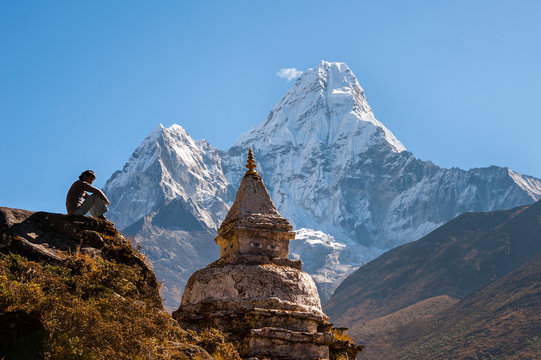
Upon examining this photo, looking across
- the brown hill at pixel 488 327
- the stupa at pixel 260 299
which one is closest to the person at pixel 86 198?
the stupa at pixel 260 299

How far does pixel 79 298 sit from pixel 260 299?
769cm

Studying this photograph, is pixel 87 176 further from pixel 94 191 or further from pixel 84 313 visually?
pixel 84 313

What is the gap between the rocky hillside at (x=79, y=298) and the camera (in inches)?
559

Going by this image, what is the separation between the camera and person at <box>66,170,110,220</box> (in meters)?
19.4

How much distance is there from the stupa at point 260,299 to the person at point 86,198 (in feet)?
16.0

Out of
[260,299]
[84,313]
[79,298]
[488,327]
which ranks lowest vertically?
[84,313]

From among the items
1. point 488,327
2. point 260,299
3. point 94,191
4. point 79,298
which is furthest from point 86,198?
point 488,327

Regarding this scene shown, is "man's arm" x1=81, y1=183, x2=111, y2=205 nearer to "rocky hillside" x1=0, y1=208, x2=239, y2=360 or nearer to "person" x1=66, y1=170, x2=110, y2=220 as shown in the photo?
"person" x1=66, y1=170, x2=110, y2=220

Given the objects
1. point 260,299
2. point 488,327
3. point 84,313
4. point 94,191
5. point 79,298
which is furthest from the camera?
point 488,327

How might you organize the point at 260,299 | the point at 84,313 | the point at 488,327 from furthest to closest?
the point at 488,327 → the point at 260,299 → the point at 84,313

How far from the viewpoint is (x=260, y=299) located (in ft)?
73.7

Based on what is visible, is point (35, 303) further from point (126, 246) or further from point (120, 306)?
point (126, 246)

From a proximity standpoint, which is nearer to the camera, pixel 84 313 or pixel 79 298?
pixel 84 313

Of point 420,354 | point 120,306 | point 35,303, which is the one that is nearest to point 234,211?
point 120,306
